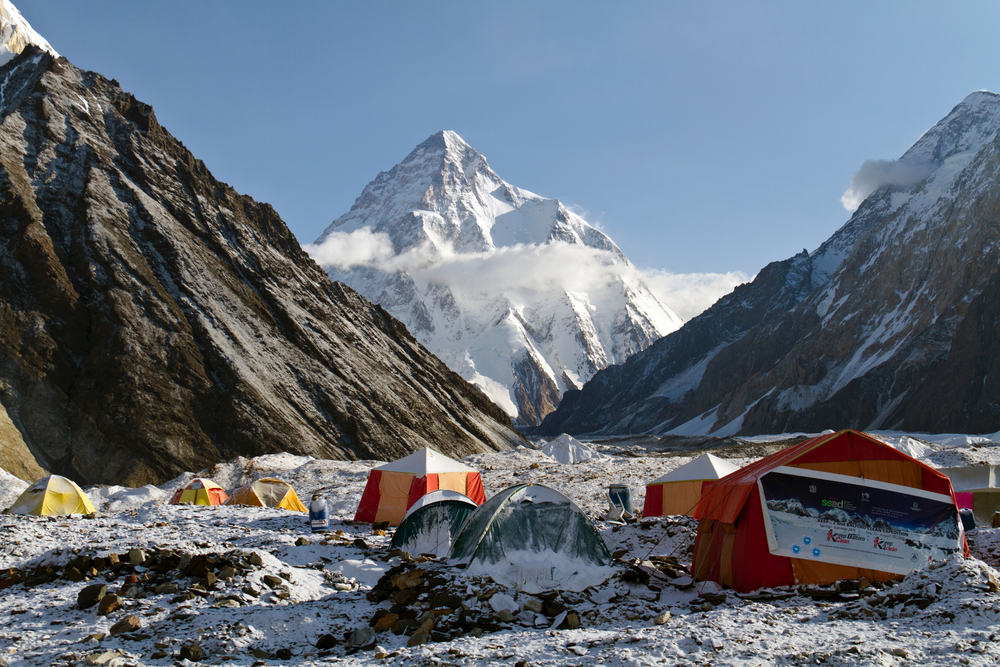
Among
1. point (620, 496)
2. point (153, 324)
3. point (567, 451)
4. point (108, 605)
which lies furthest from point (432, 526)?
point (567, 451)

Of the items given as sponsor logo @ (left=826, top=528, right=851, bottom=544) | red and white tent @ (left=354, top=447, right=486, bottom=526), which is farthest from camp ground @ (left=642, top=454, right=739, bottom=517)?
sponsor logo @ (left=826, top=528, right=851, bottom=544)

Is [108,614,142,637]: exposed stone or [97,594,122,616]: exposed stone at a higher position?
[97,594,122,616]: exposed stone

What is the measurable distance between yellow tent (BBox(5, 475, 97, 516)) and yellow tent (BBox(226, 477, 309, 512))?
186 inches

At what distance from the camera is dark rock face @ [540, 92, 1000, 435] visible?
8638 cm

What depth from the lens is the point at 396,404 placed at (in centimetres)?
5688

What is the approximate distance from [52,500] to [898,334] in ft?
378

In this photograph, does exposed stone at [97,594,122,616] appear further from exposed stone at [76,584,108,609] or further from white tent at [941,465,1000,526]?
white tent at [941,465,1000,526]

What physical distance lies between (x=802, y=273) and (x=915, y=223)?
7356cm

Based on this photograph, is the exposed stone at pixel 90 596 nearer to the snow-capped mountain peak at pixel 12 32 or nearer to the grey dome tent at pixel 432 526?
the grey dome tent at pixel 432 526

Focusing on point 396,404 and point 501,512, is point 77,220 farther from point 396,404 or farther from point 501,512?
point 501,512

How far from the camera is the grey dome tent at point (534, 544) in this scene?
1120cm

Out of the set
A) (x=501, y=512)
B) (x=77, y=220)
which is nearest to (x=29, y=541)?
(x=501, y=512)

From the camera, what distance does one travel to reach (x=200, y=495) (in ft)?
82.6

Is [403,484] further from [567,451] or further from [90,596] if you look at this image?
[567,451]
